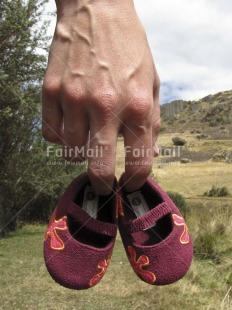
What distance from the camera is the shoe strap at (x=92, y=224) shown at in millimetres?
1383

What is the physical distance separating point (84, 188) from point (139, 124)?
65 cm

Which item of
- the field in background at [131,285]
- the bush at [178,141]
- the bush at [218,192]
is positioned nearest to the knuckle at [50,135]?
the field in background at [131,285]

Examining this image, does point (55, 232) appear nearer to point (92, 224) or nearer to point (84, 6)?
point (92, 224)

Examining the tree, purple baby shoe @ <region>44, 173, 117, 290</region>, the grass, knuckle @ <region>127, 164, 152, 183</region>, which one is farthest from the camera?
the tree

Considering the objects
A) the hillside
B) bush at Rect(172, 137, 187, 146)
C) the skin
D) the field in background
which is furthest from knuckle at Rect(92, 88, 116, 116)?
the hillside

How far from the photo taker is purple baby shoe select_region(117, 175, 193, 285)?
1.43m

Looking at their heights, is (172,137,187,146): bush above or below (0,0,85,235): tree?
above

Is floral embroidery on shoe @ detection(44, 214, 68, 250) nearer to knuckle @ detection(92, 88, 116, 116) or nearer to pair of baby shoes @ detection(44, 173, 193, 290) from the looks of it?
pair of baby shoes @ detection(44, 173, 193, 290)

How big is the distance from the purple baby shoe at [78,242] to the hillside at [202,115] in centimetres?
7013

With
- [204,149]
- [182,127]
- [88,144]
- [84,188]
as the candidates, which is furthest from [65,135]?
[182,127]

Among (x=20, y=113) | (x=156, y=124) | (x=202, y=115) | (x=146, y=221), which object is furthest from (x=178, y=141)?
(x=156, y=124)

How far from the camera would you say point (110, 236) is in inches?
55.5

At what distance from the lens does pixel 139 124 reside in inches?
38.7

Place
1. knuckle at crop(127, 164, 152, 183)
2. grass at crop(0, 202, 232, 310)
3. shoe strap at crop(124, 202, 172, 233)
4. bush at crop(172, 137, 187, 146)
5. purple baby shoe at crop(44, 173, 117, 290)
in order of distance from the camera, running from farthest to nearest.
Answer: bush at crop(172, 137, 187, 146) → grass at crop(0, 202, 232, 310) → shoe strap at crop(124, 202, 172, 233) → purple baby shoe at crop(44, 173, 117, 290) → knuckle at crop(127, 164, 152, 183)
